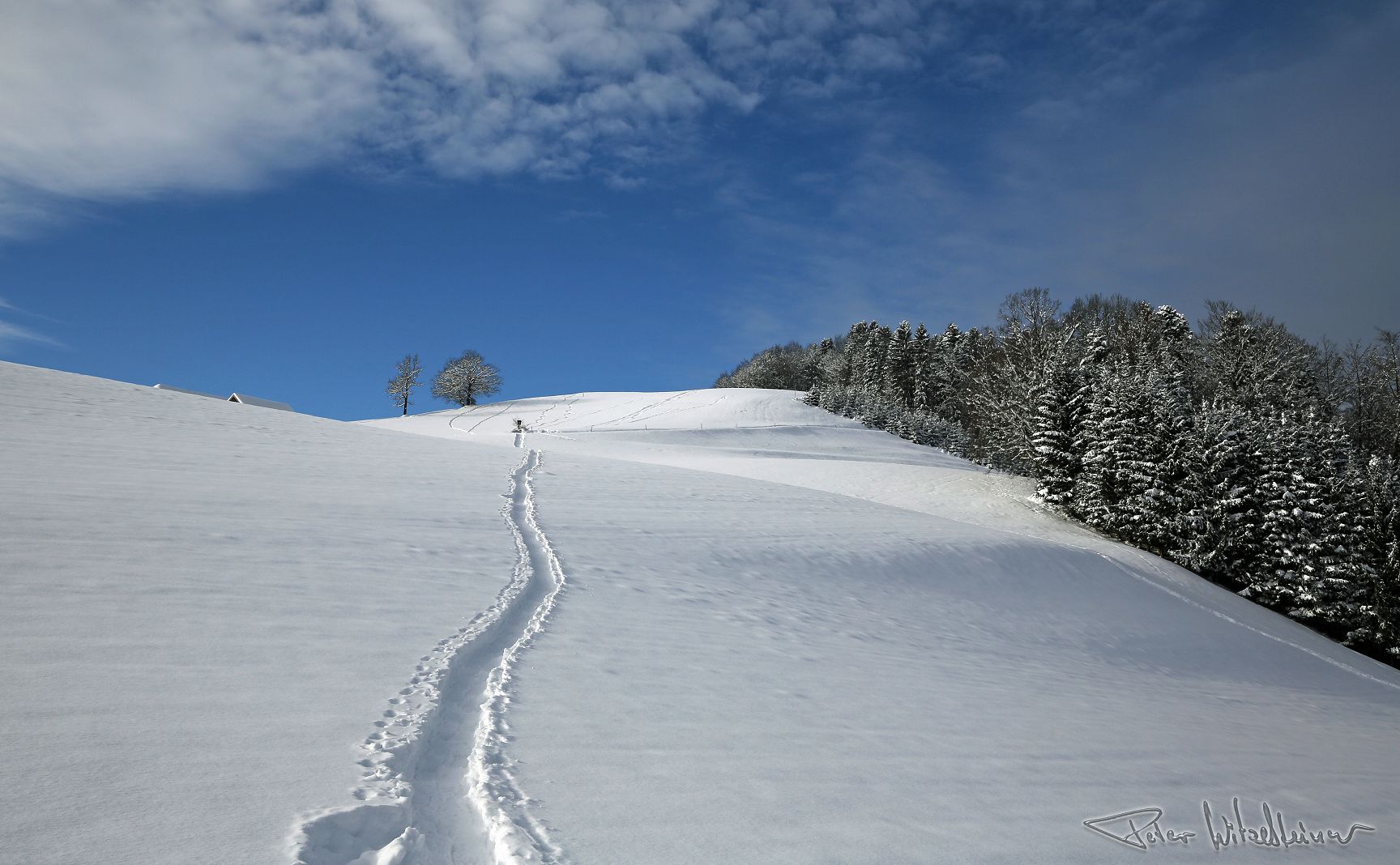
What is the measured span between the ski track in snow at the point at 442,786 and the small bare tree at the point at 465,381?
79.6 meters

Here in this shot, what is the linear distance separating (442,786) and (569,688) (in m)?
2.16

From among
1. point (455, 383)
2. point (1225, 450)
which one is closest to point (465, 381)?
point (455, 383)

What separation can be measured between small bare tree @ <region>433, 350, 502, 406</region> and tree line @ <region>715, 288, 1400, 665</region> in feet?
184

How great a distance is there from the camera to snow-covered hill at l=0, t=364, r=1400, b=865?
13.5 ft

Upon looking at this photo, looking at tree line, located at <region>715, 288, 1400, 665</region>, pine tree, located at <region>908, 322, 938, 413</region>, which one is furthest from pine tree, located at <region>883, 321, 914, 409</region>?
tree line, located at <region>715, 288, 1400, 665</region>

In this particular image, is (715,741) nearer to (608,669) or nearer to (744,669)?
(608,669)

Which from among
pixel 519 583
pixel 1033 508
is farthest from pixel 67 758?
pixel 1033 508

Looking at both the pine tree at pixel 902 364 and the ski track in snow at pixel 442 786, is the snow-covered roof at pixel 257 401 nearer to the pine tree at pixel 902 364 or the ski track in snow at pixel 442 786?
the ski track in snow at pixel 442 786

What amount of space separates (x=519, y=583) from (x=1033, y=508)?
28.8 m

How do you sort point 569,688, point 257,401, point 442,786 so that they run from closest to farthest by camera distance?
point 442,786 → point 569,688 → point 257,401
